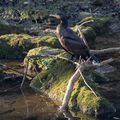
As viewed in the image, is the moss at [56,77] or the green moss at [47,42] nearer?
the moss at [56,77]

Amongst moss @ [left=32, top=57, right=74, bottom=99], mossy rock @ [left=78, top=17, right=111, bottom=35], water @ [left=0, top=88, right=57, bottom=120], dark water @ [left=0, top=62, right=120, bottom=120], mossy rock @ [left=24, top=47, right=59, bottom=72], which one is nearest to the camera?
dark water @ [left=0, top=62, right=120, bottom=120]

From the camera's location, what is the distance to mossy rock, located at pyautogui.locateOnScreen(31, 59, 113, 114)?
10.7 meters

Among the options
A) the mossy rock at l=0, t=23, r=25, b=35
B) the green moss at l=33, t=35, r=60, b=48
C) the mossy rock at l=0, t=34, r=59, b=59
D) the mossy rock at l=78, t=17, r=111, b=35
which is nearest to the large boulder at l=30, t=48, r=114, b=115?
the green moss at l=33, t=35, r=60, b=48

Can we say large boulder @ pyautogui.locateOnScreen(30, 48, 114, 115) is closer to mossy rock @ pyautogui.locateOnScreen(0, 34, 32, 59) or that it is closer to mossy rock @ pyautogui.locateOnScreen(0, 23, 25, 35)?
mossy rock @ pyautogui.locateOnScreen(0, 34, 32, 59)

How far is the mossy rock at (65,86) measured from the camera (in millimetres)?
10672

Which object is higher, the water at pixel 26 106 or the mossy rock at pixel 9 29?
the mossy rock at pixel 9 29

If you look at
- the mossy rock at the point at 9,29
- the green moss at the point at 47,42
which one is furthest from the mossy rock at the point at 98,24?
the green moss at the point at 47,42

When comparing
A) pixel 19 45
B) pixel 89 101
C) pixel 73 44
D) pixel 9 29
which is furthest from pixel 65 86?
pixel 9 29

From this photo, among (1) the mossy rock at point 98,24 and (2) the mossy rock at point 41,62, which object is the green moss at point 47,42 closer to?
(2) the mossy rock at point 41,62

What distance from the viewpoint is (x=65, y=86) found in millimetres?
11711

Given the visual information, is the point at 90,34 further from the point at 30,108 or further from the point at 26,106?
the point at 30,108

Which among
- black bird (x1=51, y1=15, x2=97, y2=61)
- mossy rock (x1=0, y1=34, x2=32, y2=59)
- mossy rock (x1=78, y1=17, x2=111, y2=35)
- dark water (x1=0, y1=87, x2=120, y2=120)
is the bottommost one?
dark water (x1=0, y1=87, x2=120, y2=120)

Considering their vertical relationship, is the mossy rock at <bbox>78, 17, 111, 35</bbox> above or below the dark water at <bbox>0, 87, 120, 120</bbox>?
above

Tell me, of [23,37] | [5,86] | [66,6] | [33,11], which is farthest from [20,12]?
[5,86]
